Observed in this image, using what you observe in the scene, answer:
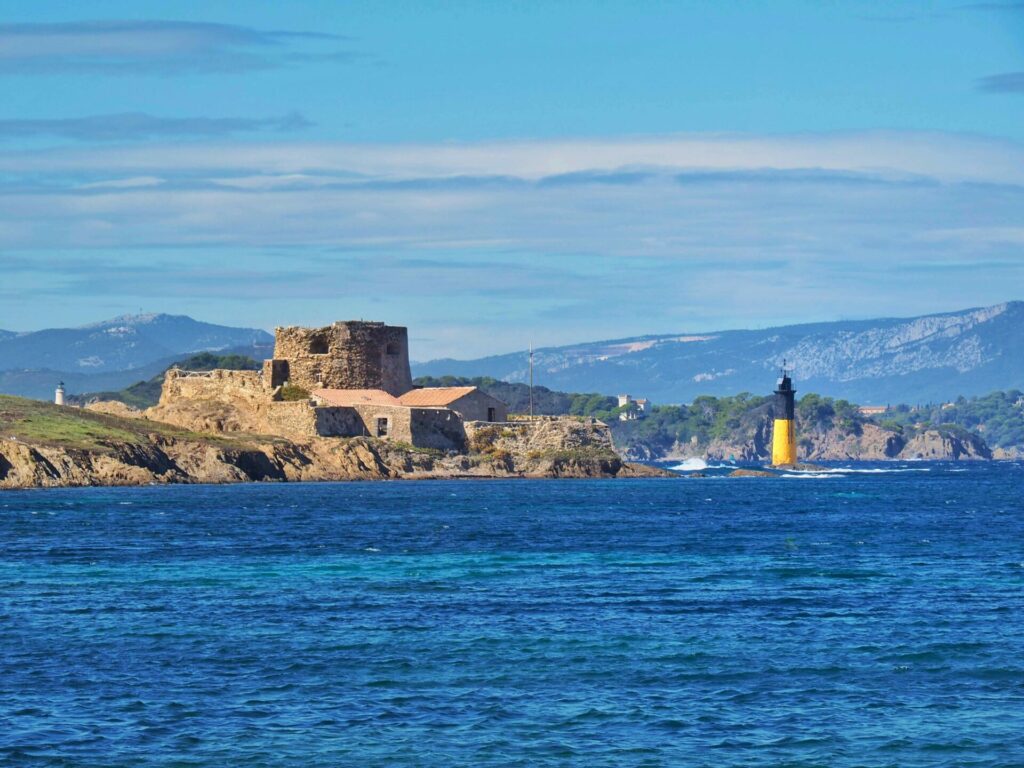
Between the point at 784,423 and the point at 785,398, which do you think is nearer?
the point at 785,398

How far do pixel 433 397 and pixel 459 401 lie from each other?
2.10 meters

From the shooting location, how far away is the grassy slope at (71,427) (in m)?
86.4

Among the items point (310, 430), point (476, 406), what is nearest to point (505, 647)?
point (310, 430)

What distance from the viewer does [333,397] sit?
10294cm

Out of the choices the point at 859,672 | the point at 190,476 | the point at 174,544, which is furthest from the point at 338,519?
the point at 859,672

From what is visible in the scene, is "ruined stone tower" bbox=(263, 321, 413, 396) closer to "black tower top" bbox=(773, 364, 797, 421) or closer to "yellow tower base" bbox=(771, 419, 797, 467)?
"black tower top" bbox=(773, 364, 797, 421)

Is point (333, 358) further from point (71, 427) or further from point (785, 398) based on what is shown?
point (785, 398)

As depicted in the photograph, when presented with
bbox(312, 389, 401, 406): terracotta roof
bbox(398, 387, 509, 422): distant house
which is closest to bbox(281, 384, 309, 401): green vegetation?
bbox(312, 389, 401, 406): terracotta roof

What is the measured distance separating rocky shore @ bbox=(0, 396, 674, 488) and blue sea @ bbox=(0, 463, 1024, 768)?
27.1 meters

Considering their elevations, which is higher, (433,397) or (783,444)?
(433,397)

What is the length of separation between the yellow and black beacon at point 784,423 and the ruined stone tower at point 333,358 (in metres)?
33.8

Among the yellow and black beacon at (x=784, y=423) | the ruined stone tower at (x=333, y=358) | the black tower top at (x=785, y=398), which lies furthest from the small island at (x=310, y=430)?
the yellow and black beacon at (x=784, y=423)

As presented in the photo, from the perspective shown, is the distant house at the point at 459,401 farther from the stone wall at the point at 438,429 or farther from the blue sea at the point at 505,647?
the blue sea at the point at 505,647

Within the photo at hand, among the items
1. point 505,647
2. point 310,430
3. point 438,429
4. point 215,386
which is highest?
point 215,386
